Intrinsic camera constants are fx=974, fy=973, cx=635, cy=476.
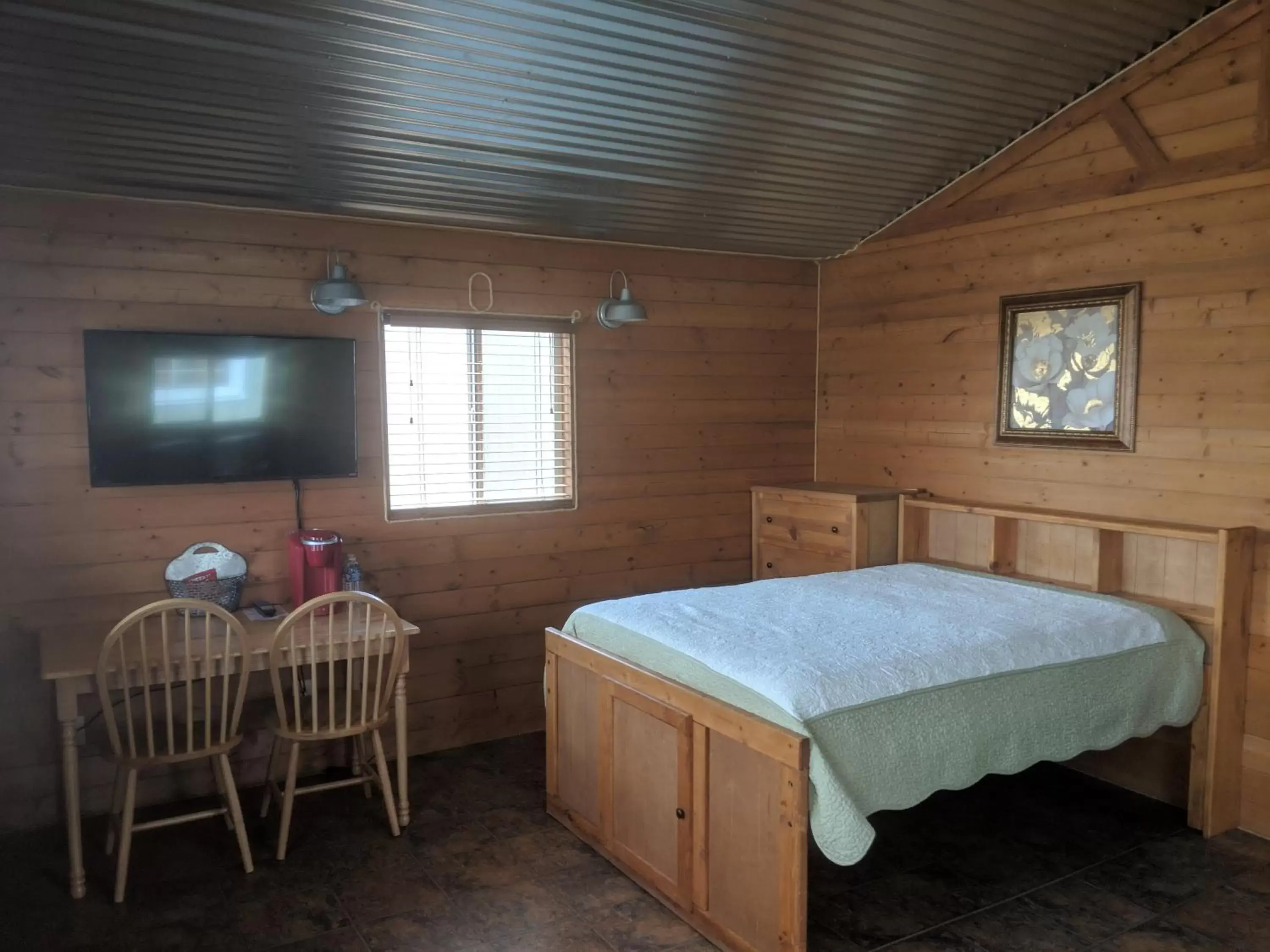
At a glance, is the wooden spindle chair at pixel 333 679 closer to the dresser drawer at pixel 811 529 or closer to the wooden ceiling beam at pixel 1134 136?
the dresser drawer at pixel 811 529

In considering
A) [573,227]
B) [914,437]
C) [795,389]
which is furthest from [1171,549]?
[573,227]

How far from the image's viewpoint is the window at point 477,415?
4070 mm

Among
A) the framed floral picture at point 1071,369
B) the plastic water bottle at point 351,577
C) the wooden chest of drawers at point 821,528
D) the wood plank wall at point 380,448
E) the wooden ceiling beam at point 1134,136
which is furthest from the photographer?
the wooden chest of drawers at point 821,528

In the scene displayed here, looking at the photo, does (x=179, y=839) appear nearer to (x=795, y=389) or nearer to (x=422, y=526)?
(x=422, y=526)

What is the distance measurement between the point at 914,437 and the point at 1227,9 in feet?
6.67

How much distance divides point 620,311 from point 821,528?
1376 millimetres

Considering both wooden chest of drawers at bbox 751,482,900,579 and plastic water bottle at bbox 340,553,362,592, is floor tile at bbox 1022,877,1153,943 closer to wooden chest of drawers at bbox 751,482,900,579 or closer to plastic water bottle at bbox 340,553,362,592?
wooden chest of drawers at bbox 751,482,900,579

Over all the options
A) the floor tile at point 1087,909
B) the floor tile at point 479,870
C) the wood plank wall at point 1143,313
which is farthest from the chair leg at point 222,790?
the wood plank wall at point 1143,313

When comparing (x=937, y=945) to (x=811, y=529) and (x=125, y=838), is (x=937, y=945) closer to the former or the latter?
(x=811, y=529)

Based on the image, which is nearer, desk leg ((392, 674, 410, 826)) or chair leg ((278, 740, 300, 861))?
chair leg ((278, 740, 300, 861))

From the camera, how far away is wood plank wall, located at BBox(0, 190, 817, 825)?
339cm

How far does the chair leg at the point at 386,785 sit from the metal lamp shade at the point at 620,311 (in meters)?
2.01

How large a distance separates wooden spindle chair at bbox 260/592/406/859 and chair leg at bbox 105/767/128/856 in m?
0.47

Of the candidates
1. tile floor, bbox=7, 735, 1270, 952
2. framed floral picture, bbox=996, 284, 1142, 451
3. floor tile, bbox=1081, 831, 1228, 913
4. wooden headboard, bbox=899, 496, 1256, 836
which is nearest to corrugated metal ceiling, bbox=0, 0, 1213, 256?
framed floral picture, bbox=996, 284, 1142, 451
